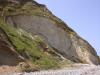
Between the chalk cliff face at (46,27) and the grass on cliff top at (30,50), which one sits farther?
the chalk cliff face at (46,27)

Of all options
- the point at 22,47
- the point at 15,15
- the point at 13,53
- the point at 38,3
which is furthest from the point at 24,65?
the point at 38,3

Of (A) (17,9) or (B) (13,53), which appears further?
(A) (17,9)

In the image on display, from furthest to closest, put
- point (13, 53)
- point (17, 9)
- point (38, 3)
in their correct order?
point (38, 3)
point (17, 9)
point (13, 53)

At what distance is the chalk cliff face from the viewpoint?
165 ft

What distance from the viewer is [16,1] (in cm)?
5281

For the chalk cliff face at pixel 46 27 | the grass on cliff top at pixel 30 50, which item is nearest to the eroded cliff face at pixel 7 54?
the grass on cliff top at pixel 30 50

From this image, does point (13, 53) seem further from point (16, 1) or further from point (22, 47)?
point (16, 1)

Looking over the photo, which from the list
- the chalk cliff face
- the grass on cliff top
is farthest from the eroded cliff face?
the chalk cliff face

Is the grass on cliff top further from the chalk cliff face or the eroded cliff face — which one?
the chalk cliff face

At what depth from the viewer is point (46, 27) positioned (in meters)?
57.6

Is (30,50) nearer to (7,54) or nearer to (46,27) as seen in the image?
(7,54)

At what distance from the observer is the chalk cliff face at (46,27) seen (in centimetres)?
5031

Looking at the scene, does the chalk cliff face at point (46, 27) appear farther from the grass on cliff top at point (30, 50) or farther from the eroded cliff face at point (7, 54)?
the eroded cliff face at point (7, 54)

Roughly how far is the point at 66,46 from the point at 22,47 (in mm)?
21546
